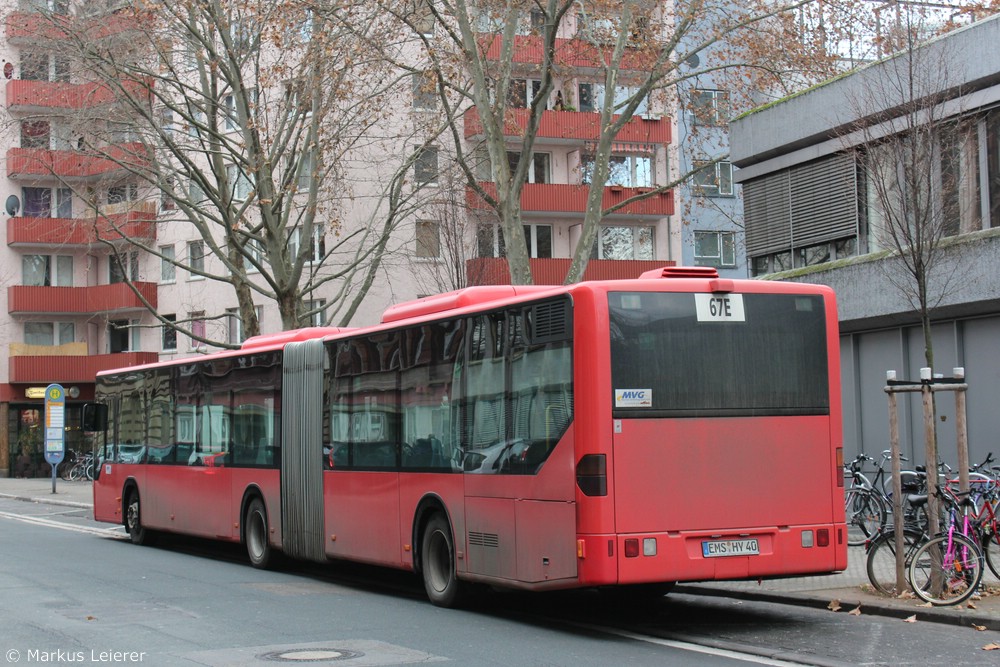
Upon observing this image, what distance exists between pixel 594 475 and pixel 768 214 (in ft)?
46.5

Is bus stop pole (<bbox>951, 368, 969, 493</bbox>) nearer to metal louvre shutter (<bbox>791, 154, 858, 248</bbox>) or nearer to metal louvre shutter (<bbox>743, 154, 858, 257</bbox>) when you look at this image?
metal louvre shutter (<bbox>743, 154, 858, 257</bbox>)

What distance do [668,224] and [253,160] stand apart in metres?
27.0

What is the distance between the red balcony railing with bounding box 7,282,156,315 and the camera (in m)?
59.8

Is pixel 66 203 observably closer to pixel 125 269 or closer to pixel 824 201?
pixel 125 269

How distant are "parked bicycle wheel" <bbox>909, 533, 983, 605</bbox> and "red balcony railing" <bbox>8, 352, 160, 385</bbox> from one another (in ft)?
165

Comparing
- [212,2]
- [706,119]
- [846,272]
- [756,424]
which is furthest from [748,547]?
[212,2]

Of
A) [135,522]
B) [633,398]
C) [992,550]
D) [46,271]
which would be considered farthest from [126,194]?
[633,398]

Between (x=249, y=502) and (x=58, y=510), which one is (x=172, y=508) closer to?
(x=249, y=502)

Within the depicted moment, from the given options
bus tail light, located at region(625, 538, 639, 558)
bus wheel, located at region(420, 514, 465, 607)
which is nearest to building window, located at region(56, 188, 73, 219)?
bus wheel, located at region(420, 514, 465, 607)

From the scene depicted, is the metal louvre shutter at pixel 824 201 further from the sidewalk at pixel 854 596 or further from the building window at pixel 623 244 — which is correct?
the building window at pixel 623 244

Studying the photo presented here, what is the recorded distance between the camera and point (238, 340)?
5531 centimetres

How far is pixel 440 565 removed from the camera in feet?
44.9

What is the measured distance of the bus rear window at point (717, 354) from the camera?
1129cm

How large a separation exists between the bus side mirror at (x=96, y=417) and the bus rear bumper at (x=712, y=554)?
49.7 feet
